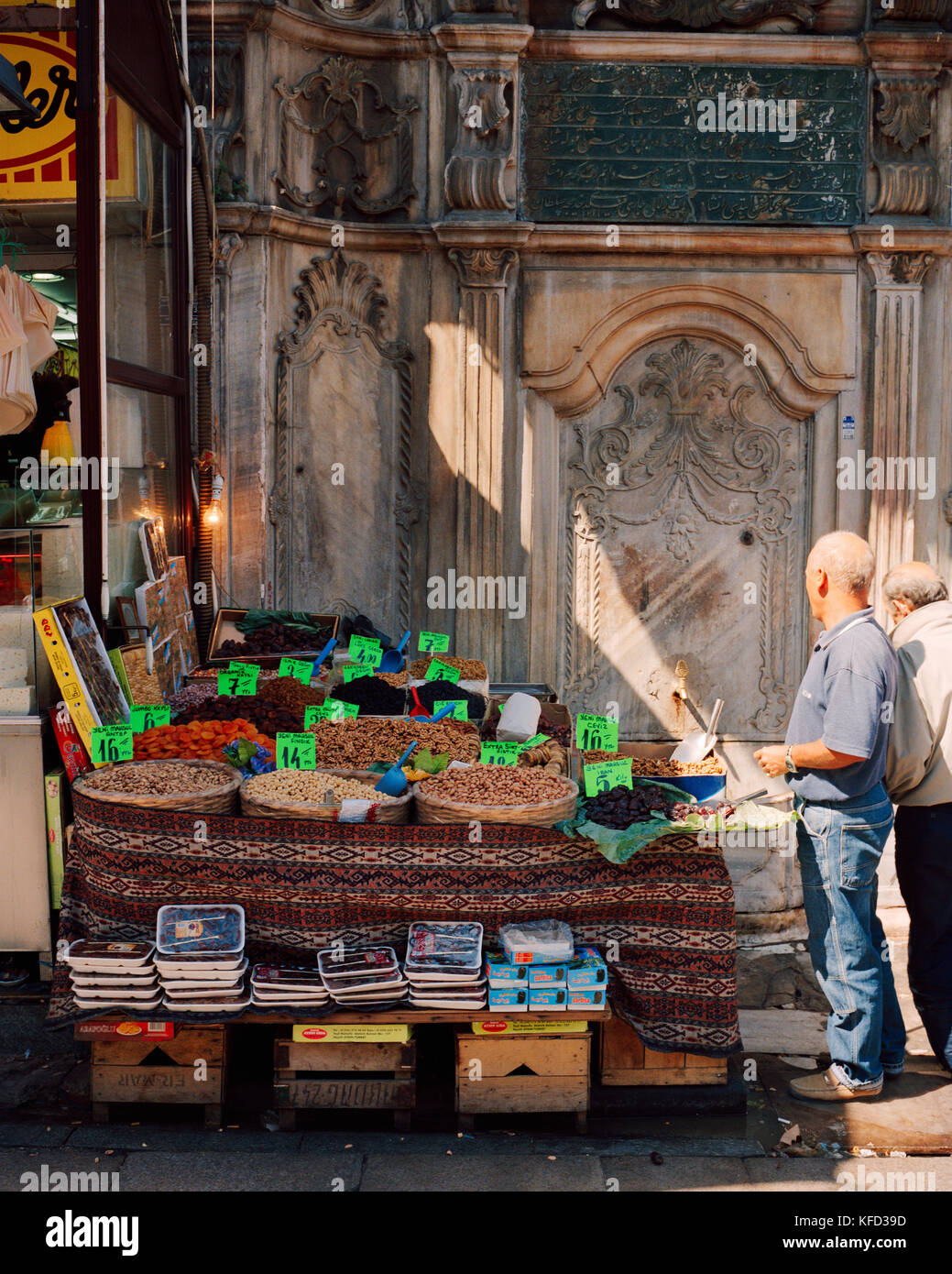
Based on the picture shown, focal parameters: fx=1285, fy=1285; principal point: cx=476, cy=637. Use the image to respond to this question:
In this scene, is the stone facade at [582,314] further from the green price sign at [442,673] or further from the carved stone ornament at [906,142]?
the green price sign at [442,673]

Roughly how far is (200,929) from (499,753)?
1.17 m

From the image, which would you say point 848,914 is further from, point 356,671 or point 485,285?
point 485,285

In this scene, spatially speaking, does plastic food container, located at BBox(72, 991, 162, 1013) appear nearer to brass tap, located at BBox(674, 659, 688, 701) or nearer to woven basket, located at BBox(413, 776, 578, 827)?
woven basket, located at BBox(413, 776, 578, 827)

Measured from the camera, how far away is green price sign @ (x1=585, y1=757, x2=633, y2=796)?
410 centimetres

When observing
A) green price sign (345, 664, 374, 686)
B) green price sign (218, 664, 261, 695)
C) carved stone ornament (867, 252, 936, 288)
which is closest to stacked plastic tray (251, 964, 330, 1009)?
green price sign (218, 664, 261, 695)

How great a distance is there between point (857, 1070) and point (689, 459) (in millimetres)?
3662

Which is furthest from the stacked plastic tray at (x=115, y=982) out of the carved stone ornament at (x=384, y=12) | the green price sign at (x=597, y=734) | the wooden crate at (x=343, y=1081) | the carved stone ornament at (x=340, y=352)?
the carved stone ornament at (x=384, y=12)

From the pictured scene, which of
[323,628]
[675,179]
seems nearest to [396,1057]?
[323,628]

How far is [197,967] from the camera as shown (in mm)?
3727

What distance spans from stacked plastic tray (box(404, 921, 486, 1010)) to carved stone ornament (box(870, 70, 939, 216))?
15.2ft

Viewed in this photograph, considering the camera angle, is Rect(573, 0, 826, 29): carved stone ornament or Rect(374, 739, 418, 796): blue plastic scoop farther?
Rect(573, 0, 826, 29): carved stone ornament

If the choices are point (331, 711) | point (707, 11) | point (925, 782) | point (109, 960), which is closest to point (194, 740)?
point (331, 711)
